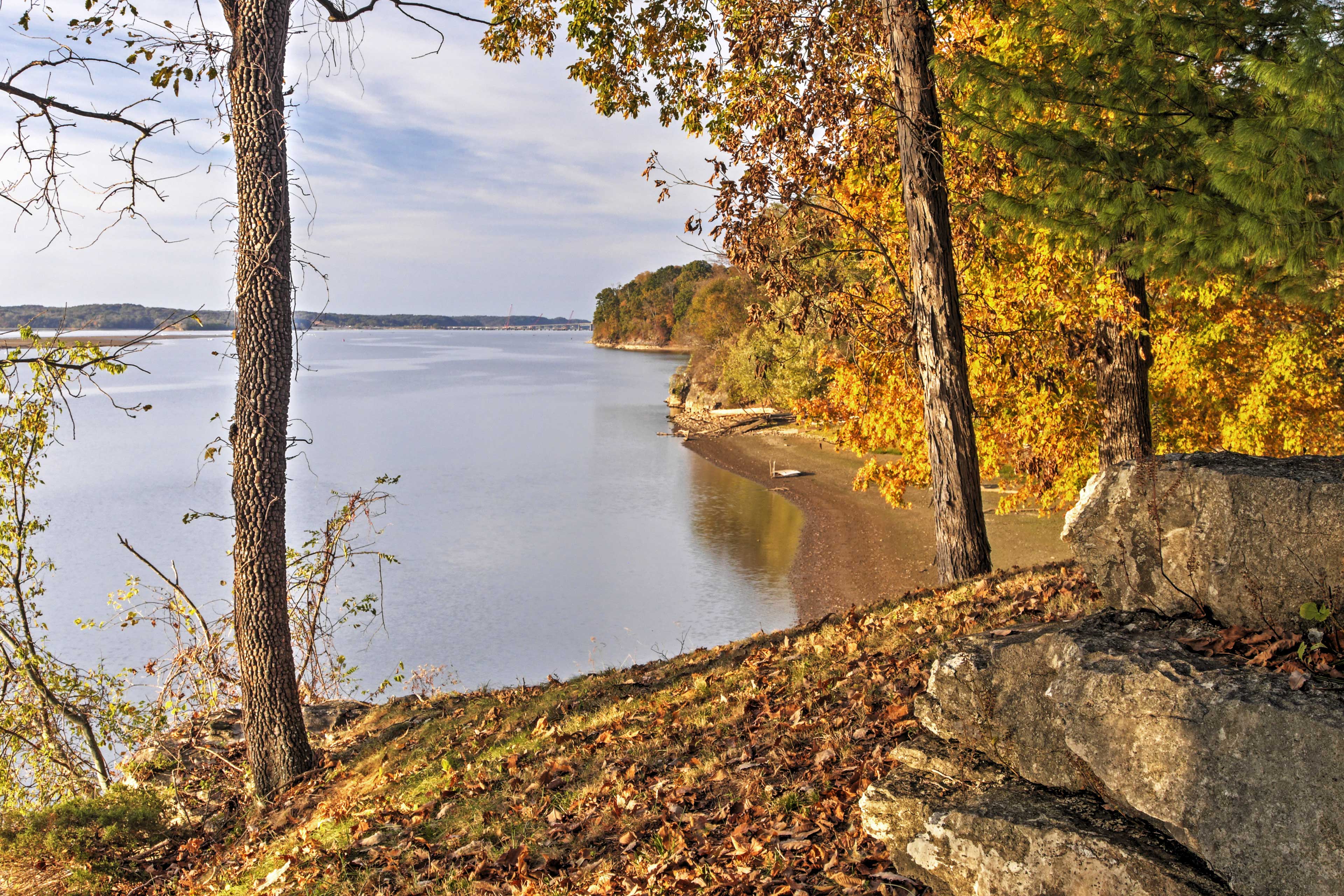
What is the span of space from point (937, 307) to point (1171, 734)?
733 cm

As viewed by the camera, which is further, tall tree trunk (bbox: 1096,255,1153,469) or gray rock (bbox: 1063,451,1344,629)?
tall tree trunk (bbox: 1096,255,1153,469)

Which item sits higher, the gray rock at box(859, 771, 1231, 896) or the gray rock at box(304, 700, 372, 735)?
the gray rock at box(859, 771, 1231, 896)

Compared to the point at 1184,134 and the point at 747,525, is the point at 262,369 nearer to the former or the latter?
the point at 1184,134

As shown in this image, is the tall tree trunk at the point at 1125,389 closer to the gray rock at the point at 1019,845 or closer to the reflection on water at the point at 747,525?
the gray rock at the point at 1019,845

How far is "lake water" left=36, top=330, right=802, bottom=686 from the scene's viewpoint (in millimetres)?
21156

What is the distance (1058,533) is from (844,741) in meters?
25.5

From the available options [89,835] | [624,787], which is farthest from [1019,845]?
[89,835]

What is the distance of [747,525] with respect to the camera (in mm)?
33500

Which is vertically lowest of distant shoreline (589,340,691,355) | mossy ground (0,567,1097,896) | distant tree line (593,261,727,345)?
mossy ground (0,567,1097,896)

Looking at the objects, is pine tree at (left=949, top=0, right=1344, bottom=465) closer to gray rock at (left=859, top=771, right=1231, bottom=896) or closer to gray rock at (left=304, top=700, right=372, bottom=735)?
gray rock at (left=859, top=771, right=1231, bottom=896)

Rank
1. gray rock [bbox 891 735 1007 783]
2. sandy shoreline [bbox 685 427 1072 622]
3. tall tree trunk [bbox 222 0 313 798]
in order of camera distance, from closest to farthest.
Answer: gray rock [bbox 891 735 1007 783] → tall tree trunk [bbox 222 0 313 798] → sandy shoreline [bbox 685 427 1072 622]

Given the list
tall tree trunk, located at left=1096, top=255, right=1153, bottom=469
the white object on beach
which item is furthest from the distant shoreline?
tall tree trunk, located at left=1096, top=255, right=1153, bottom=469

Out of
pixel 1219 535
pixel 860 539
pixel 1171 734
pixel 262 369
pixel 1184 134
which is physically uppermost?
pixel 1184 134

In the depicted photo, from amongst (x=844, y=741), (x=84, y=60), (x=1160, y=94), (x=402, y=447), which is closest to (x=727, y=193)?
(x=1160, y=94)
